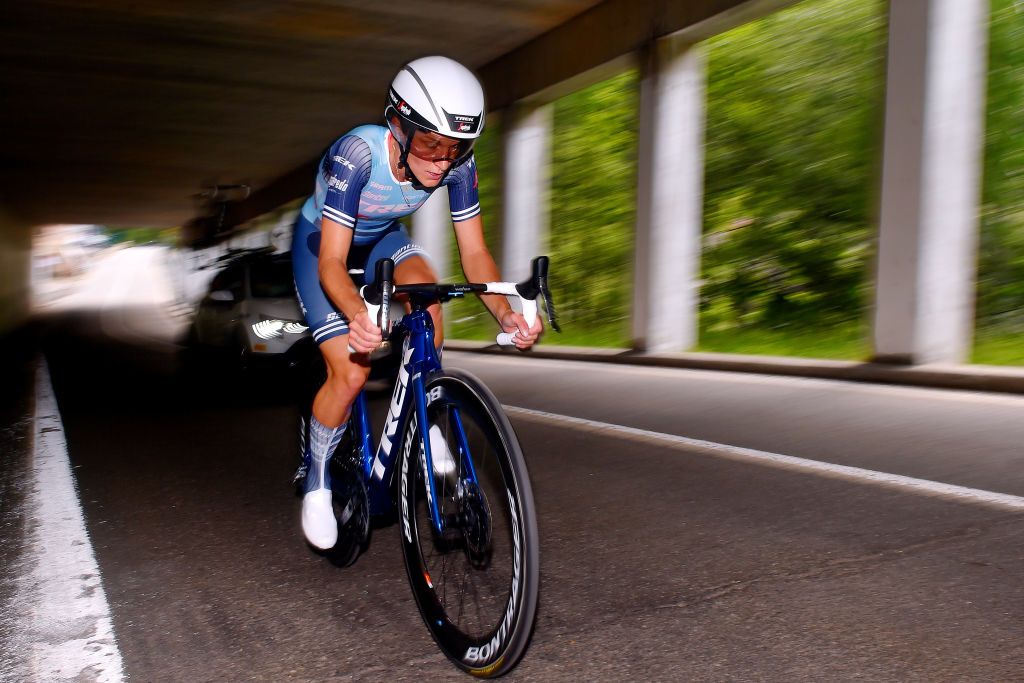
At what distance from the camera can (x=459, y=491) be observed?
2850 millimetres

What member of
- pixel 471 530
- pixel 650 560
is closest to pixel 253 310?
pixel 650 560

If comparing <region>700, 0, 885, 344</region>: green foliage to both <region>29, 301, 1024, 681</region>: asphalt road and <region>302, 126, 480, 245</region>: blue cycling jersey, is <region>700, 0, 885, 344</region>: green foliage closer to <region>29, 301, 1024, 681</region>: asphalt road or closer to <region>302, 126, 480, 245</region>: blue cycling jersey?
<region>29, 301, 1024, 681</region>: asphalt road

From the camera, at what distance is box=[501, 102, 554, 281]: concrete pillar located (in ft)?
54.3

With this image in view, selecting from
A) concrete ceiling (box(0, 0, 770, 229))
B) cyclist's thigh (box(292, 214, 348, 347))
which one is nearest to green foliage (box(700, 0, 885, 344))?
concrete ceiling (box(0, 0, 770, 229))

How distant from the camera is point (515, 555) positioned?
2.54 meters

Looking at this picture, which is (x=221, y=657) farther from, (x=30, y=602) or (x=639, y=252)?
(x=639, y=252)

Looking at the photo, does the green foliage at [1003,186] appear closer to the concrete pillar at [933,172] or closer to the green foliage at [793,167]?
the concrete pillar at [933,172]

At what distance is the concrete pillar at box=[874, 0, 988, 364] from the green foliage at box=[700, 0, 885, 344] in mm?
437

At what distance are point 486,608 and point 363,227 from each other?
163cm

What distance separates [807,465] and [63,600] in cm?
402

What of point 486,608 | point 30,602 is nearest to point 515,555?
point 486,608

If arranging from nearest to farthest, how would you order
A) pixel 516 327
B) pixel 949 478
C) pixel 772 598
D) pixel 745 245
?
pixel 516 327, pixel 772 598, pixel 949 478, pixel 745 245

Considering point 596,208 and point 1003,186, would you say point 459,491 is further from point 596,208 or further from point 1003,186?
point 596,208

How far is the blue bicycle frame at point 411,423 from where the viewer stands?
9.57 ft
